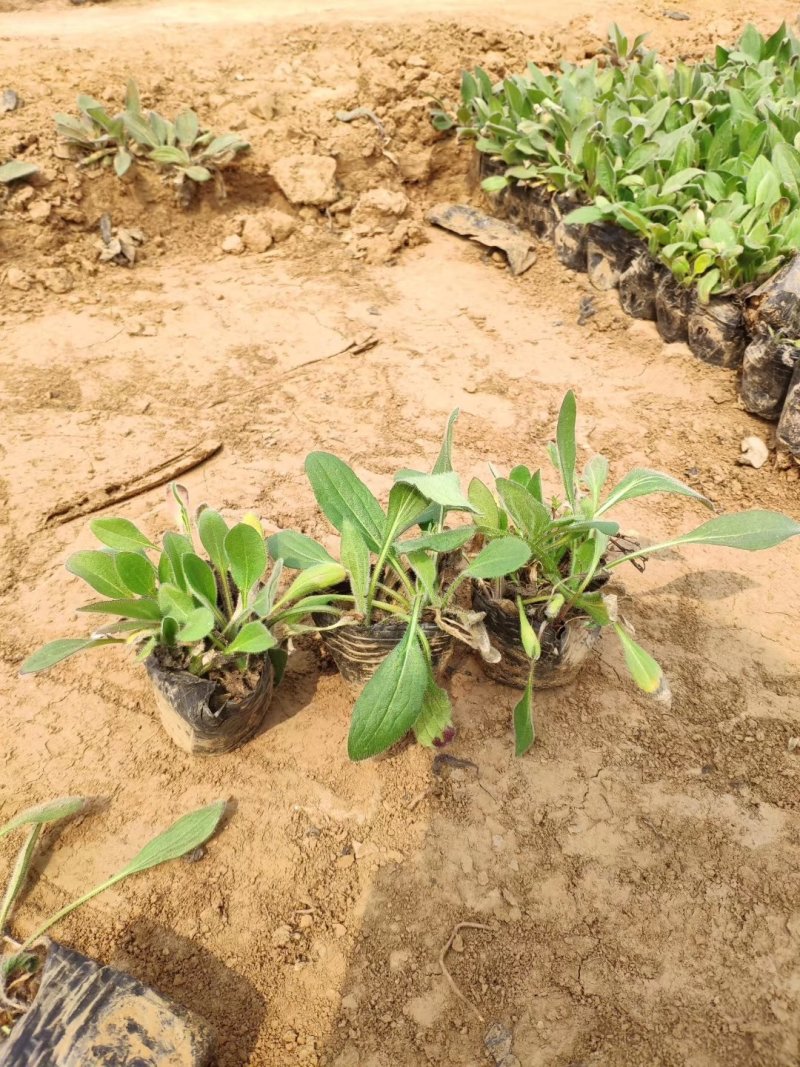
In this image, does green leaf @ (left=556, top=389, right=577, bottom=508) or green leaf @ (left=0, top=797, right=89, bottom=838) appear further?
green leaf @ (left=556, top=389, right=577, bottom=508)

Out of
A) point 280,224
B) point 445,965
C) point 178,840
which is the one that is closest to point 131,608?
point 178,840

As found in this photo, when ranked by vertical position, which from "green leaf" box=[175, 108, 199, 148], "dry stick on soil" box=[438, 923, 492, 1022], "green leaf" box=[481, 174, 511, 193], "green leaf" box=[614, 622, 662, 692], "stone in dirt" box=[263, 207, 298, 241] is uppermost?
"green leaf" box=[175, 108, 199, 148]

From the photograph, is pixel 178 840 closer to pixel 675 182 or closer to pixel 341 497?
pixel 341 497

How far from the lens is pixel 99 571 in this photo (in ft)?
6.61

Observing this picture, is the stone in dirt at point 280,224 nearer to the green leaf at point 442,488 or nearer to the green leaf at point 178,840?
the green leaf at point 442,488

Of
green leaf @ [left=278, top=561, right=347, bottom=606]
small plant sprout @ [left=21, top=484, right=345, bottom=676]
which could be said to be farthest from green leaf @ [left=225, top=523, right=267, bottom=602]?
green leaf @ [left=278, top=561, right=347, bottom=606]

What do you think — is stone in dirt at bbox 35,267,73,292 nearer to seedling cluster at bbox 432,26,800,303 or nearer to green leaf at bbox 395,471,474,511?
seedling cluster at bbox 432,26,800,303

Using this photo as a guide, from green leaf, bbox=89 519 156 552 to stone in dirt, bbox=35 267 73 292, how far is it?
317cm

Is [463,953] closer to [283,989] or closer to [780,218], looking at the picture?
[283,989]

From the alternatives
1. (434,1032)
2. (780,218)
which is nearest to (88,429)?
(434,1032)

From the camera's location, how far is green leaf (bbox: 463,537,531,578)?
1907 millimetres

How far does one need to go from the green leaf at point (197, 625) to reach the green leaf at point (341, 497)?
50 centimetres

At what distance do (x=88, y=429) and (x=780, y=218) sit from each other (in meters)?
3.73

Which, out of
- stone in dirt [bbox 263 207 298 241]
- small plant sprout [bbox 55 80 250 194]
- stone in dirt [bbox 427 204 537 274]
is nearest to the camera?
small plant sprout [bbox 55 80 250 194]
